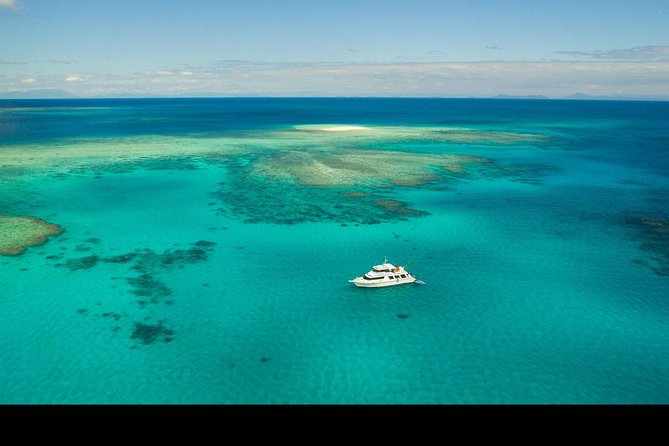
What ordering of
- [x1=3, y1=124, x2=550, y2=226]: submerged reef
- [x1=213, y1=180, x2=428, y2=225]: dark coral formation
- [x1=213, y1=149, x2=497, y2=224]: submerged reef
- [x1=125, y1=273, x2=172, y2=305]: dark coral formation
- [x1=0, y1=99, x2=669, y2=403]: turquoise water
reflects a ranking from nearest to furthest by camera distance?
[x1=0, y1=99, x2=669, y2=403]: turquoise water
[x1=125, y1=273, x2=172, y2=305]: dark coral formation
[x1=213, y1=180, x2=428, y2=225]: dark coral formation
[x1=213, y1=149, x2=497, y2=224]: submerged reef
[x1=3, y1=124, x2=550, y2=226]: submerged reef

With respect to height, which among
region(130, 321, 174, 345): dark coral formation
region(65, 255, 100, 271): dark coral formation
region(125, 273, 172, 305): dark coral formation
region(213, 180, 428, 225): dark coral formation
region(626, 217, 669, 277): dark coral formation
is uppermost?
region(213, 180, 428, 225): dark coral formation

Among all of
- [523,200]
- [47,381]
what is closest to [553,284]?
[523,200]

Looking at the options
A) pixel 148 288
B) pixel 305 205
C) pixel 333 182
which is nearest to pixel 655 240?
pixel 305 205

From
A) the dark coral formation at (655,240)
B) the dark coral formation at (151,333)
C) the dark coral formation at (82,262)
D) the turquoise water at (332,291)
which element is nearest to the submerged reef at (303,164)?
the turquoise water at (332,291)

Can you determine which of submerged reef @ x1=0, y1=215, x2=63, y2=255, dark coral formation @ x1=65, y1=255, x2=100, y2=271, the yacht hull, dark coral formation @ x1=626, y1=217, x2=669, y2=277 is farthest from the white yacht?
submerged reef @ x1=0, y1=215, x2=63, y2=255

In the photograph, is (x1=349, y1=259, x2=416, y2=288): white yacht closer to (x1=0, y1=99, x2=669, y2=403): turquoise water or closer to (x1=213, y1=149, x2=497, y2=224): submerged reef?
(x1=0, y1=99, x2=669, y2=403): turquoise water

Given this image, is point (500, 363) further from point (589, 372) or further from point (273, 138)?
point (273, 138)

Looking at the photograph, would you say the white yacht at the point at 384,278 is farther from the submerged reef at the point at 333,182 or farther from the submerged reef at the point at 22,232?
the submerged reef at the point at 22,232
